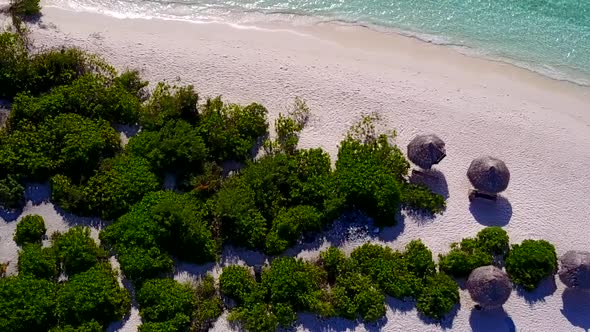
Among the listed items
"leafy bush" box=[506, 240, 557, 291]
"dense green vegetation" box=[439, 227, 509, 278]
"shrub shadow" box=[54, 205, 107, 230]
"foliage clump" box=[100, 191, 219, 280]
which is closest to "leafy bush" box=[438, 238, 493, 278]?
"dense green vegetation" box=[439, 227, 509, 278]

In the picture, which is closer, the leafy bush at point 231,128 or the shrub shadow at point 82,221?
the shrub shadow at point 82,221

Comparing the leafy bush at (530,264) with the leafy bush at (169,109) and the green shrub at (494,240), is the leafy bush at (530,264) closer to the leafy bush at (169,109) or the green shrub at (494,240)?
the green shrub at (494,240)

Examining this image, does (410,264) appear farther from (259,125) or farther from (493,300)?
(259,125)

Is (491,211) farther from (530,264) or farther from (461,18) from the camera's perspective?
(461,18)

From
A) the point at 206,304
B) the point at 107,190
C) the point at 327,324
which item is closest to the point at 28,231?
the point at 107,190

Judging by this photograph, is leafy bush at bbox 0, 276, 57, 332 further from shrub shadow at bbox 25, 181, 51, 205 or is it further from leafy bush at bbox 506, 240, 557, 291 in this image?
leafy bush at bbox 506, 240, 557, 291

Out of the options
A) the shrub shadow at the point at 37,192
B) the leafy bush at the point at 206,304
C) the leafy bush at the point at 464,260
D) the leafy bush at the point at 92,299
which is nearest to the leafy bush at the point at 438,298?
the leafy bush at the point at 464,260

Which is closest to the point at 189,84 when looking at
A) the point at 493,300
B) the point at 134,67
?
the point at 134,67
